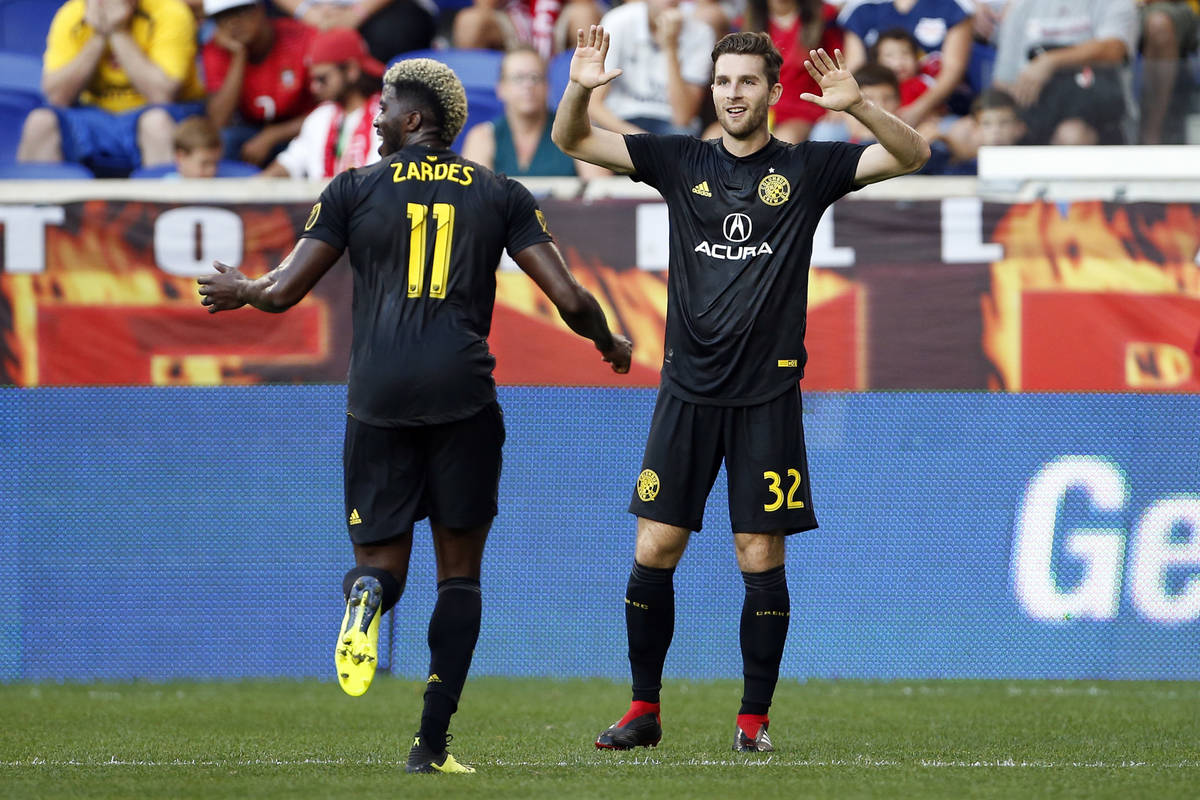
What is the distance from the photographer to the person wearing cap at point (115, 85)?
9.91 m

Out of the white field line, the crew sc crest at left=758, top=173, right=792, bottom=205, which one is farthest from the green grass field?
the crew sc crest at left=758, top=173, right=792, bottom=205

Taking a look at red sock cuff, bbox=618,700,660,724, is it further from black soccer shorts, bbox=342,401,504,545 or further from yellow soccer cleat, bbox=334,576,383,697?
yellow soccer cleat, bbox=334,576,383,697

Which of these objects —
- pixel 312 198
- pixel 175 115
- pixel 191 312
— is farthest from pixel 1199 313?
pixel 175 115

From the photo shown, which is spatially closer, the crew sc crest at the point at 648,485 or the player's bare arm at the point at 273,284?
the player's bare arm at the point at 273,284

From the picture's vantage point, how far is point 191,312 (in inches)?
320

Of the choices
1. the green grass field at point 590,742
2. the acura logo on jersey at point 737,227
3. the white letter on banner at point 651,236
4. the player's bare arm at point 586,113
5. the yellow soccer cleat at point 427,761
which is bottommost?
the green grass field at point 590,742

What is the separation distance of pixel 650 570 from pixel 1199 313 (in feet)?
12.6

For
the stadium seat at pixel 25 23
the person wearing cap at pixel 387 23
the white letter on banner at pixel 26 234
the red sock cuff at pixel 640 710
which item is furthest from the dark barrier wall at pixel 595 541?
the stadium seat at pixel 25 23

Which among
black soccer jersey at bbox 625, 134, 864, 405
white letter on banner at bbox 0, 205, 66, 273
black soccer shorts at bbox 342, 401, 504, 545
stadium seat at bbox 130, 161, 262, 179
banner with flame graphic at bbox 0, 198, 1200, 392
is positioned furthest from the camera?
stadium seat at bbox 130, 161, 262, 179

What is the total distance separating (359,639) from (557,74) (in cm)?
696

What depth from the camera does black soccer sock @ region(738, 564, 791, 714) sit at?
5.25m

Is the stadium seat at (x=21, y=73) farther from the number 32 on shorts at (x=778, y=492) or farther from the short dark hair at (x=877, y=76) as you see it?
the number 32 on shorts at (x=778, y=492)

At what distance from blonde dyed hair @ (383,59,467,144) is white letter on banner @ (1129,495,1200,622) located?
15.0 ft

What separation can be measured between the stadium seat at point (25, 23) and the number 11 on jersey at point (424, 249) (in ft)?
26.0
